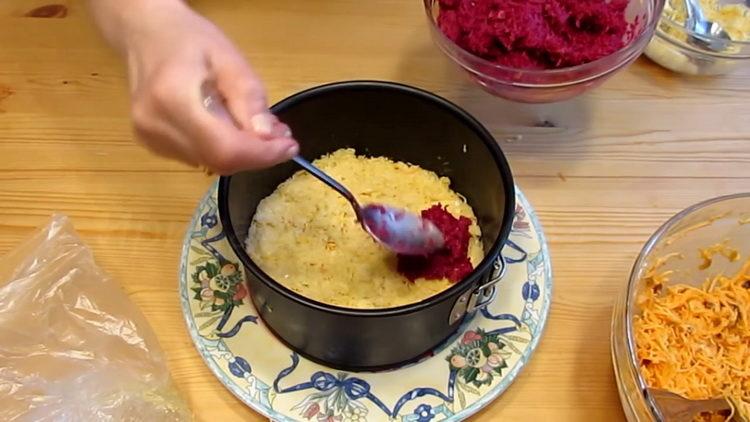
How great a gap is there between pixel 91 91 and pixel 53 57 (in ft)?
0.27

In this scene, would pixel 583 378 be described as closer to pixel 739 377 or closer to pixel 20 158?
pixel 739 377

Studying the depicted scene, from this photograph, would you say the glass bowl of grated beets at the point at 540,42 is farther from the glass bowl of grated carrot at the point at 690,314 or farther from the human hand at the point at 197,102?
the human hand at the point at 197,102

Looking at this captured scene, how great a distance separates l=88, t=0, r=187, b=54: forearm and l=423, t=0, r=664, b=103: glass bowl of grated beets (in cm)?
42

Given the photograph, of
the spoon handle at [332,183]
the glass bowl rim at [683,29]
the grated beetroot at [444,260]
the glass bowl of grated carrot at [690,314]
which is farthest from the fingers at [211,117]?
the glass bowl rim at [683,29]

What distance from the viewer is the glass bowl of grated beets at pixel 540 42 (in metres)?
1.00

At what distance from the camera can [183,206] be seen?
1.03 m

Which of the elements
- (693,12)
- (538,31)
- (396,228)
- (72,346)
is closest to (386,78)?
(538,31)

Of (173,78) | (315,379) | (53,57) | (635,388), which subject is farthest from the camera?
(53,57)

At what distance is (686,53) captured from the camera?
3.71ft

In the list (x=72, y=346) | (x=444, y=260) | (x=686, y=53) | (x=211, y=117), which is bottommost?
(x=72, y=346)

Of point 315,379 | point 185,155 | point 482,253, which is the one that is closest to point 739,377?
point 482,253

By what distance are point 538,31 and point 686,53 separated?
26cm

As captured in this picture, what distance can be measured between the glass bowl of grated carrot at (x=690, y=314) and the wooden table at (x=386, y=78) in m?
0.07

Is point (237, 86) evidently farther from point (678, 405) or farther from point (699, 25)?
point (699, 25)
